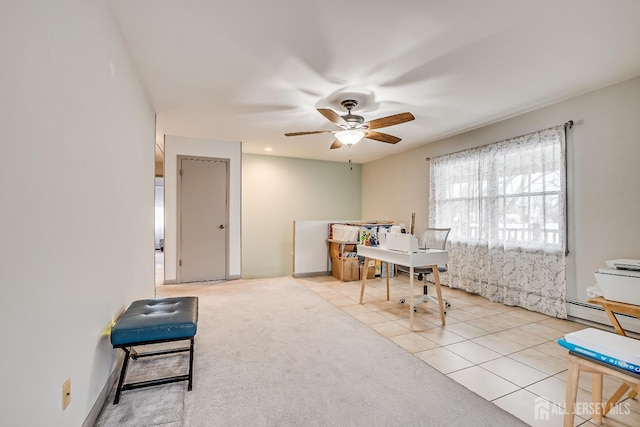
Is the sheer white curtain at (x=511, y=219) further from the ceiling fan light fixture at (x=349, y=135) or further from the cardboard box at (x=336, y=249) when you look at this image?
the ceiling fan light fixture at (x=349, y=135)

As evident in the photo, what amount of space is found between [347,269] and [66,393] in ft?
14.4

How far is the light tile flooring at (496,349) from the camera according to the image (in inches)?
72.7

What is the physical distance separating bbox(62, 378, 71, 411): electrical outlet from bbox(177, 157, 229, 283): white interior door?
12.8 feet

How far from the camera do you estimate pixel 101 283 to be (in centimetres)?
178

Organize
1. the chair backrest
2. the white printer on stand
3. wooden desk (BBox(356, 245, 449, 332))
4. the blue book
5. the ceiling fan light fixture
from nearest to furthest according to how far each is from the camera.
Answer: the blue book → the white printer on stand → wooden desk (BBox(356, 245, 449, 332)) → the ceiling fan light fixture → the chair backrest

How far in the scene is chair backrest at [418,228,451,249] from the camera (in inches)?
145

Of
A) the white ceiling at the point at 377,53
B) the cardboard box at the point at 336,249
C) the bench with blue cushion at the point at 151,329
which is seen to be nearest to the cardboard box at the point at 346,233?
the cardboard box at the point at 336,249

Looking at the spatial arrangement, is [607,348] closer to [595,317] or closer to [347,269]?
[595,317]

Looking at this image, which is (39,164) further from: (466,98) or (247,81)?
(466,98)

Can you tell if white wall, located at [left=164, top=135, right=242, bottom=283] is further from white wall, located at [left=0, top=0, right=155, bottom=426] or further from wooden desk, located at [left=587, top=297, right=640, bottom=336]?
wooden desk, located at [left=587, top=297, right=640, bottom=336]

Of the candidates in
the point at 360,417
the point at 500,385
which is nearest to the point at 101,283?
the point at 360,417

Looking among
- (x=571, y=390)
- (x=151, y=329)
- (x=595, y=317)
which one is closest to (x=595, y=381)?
(x=571, y=390)

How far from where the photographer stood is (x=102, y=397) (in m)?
1.80

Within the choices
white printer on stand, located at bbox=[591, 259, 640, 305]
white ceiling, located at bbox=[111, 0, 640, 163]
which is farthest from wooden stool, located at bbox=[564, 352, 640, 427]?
white ceiling, located at bbox=[111, 0, 640, 163]
